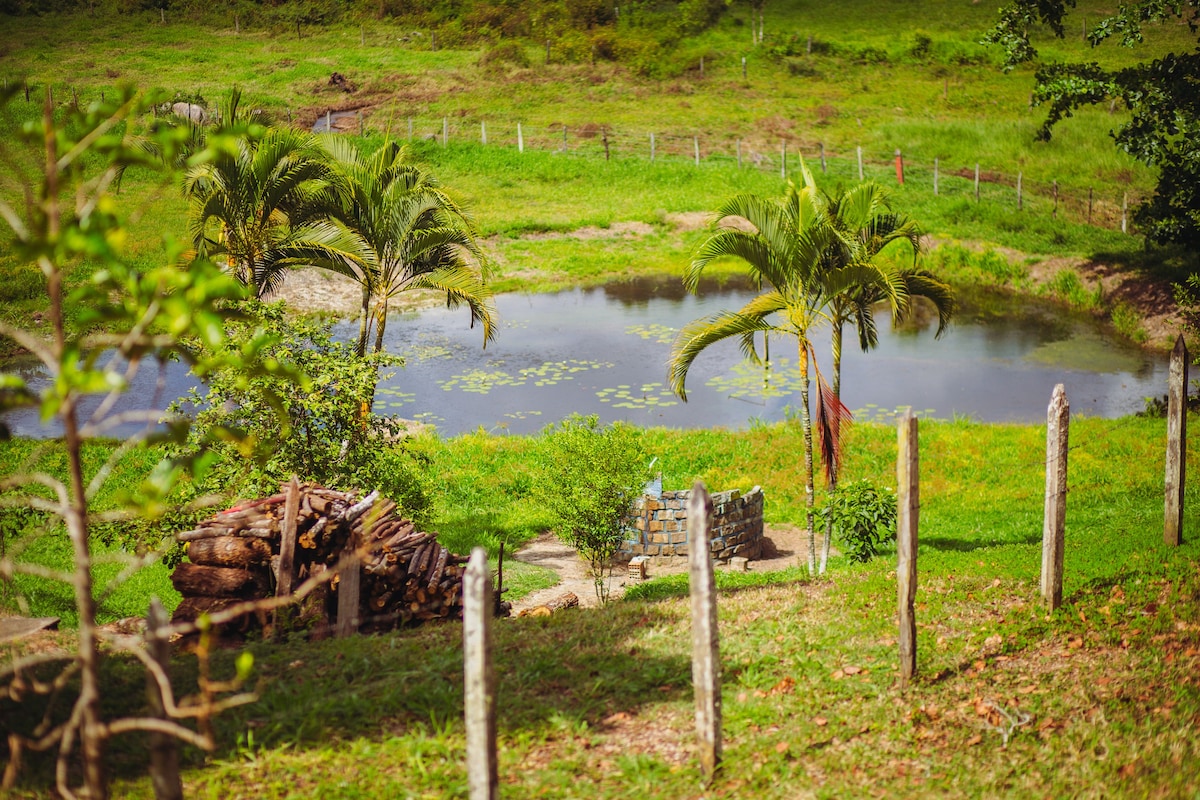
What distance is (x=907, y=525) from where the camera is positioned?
8812 mm

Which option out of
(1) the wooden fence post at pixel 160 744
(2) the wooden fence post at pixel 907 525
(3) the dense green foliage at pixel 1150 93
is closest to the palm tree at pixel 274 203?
(2) the wooden fence post at pixel 907 525

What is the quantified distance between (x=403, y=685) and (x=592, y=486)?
6.24 m

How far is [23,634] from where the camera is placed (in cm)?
1074

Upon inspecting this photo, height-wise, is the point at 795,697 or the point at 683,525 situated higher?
the point at 795,697

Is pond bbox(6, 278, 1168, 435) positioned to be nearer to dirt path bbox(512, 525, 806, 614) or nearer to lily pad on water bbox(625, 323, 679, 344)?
lily pad on water bbox(625, 323, 679, 344)

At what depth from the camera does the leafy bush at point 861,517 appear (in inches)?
597

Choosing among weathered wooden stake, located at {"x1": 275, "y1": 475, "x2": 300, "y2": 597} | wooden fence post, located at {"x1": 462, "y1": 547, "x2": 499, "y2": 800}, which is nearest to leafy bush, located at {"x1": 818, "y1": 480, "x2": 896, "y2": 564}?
weathered wooden stake, located at {"x1": 275, "y1": 475, "x2": 300, "y2": 597}

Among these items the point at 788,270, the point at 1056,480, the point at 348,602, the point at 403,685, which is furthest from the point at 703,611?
the point at 788,270

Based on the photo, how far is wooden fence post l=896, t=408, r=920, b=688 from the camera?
8.73m

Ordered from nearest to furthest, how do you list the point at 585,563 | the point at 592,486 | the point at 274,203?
1. the point at 592,486
2. the point at 585,563
3. the point at 274,203

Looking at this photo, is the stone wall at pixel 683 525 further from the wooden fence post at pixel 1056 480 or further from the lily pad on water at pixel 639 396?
the lily pad on water at pixel 639 396

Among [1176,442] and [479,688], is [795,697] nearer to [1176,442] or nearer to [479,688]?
[479,688]

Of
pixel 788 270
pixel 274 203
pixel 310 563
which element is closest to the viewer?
pixel 310 563

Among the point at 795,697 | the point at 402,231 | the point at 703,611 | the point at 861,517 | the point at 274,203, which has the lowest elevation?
the point at 861,517
